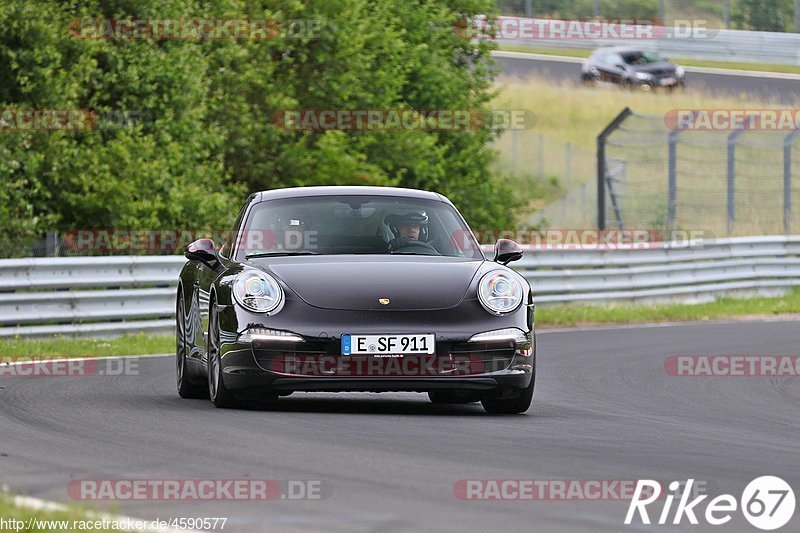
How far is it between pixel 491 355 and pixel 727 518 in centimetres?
351

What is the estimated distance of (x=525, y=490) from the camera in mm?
6465

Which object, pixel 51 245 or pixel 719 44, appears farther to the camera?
pixel 719 44

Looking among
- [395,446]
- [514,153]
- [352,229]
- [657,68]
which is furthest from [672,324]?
[657,68]

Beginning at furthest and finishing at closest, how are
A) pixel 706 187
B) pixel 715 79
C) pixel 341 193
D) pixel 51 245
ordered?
pixel 715 79
pixel 706 187
pixel 51 245
pixel 341 193

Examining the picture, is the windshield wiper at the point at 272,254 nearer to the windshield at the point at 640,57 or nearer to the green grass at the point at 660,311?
the green grass at the point at 660,311

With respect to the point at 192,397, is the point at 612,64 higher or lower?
higher

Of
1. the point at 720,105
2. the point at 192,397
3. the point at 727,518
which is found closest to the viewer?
the point at 727,518

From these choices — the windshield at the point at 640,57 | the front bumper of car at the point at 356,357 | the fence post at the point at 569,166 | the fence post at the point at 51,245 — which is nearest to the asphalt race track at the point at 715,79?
the windshield at the point at 640,57

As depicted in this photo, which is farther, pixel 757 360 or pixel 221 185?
pixel 221 185

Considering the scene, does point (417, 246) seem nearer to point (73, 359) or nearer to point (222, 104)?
point (73, 359)

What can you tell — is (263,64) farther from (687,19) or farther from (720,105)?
(687,19)

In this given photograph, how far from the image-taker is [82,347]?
1600cm

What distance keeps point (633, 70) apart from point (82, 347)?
3714 centimetres

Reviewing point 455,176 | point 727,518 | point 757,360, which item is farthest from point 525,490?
point 455,176
